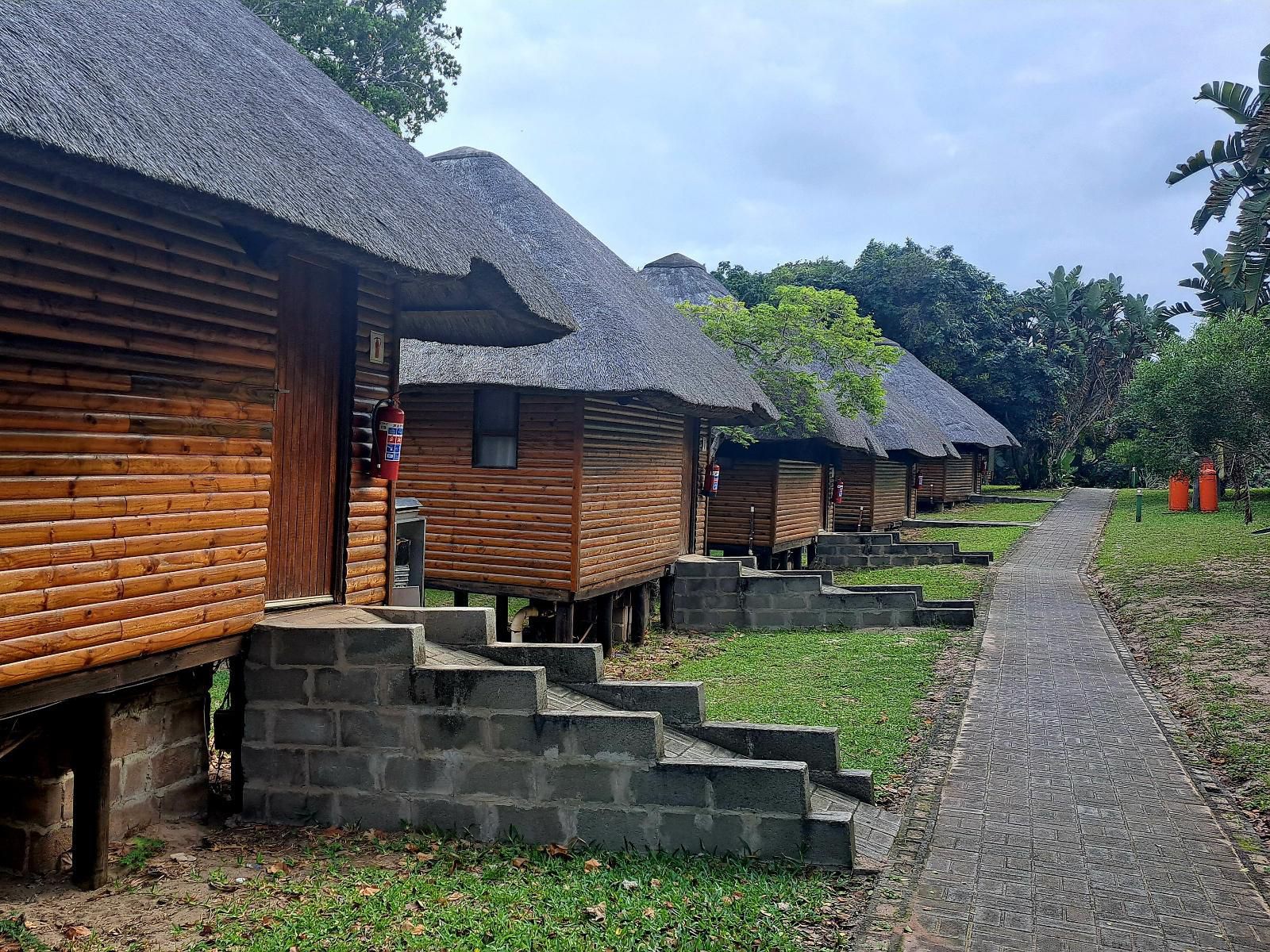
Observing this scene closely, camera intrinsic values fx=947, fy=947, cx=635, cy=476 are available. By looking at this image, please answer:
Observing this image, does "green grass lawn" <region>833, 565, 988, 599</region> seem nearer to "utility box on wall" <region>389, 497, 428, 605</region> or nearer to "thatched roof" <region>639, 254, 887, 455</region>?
"thatched roof" <region>639, 254, 887, 455</region>

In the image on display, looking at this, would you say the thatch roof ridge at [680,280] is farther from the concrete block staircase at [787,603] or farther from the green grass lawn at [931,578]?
the concrete block staircase at [787,603]

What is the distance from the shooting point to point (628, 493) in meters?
13.5

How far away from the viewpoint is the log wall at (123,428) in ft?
15.1

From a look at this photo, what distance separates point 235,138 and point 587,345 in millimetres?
6710

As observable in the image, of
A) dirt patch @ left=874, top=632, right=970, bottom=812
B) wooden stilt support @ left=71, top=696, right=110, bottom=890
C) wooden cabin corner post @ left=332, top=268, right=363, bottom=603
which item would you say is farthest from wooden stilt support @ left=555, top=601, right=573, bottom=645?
wooden stilt support @ left=71, top=696, right=110, bottom=890

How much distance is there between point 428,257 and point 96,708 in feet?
11.1

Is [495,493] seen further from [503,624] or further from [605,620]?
[605,620]

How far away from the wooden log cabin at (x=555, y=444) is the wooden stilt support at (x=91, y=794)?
266 inches

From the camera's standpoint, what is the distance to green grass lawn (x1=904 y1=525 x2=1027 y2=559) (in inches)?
983

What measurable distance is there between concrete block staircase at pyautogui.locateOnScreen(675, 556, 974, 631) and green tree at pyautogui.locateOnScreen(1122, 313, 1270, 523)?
7.27 m

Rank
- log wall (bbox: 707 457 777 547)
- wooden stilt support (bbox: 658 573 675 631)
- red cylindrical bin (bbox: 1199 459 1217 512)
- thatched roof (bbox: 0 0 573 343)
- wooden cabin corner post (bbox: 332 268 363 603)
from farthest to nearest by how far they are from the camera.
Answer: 1. red cylindrical bin (bbox: 1199 459 1217 512)
2. log wall (bbox: 707 457 777 547)
3. wooden stilt support (bbox: 658 573 675 631)
4. wooden cabin corner post (bbox: 332 268 363 603)
5. thatched roof (bbox: 0 0 573 343)

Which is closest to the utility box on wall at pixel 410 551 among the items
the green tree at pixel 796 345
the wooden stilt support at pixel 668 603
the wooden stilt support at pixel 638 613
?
the wooden stilt support at pixel 638 613

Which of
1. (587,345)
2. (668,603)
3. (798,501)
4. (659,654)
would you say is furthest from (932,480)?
(587,345)

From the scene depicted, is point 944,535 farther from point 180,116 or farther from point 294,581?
point 180,116
